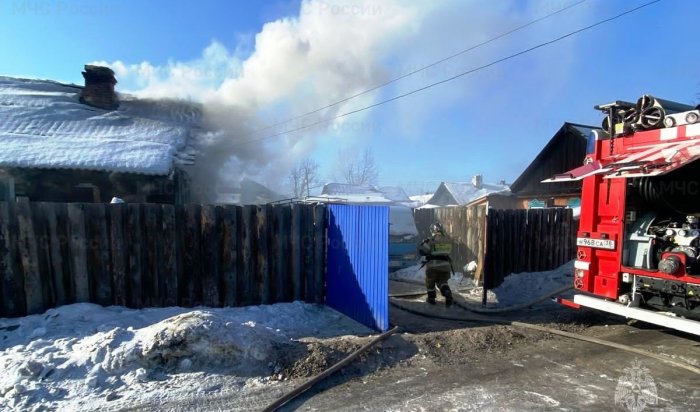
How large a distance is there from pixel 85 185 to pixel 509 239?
974 centimetres

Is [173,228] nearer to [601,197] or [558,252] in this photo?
[601,197]

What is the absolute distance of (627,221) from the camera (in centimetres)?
570

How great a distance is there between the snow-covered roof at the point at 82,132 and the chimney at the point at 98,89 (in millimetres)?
382

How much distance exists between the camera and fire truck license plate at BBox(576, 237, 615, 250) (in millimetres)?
5754

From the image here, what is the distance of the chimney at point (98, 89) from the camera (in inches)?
509

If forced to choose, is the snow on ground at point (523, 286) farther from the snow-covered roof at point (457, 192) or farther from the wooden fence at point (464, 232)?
the snow-covered roof at point (457, 192)

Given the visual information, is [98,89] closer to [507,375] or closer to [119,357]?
[119,357]

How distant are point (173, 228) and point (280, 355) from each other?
2.62 meters

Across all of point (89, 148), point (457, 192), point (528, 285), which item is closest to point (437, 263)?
point (528, 285)

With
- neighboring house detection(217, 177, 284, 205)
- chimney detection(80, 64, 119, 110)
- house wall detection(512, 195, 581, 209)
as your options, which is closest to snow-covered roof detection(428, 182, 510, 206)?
house wall detection(512, 195, 581, 209)

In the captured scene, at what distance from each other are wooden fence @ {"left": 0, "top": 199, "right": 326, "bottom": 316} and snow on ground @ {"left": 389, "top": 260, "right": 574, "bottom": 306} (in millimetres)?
4088

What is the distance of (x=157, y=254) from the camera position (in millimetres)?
5789

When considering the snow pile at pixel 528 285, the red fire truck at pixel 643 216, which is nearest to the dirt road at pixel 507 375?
the red fire truck at pixel 643 216

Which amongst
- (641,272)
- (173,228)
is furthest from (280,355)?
(641,272)
